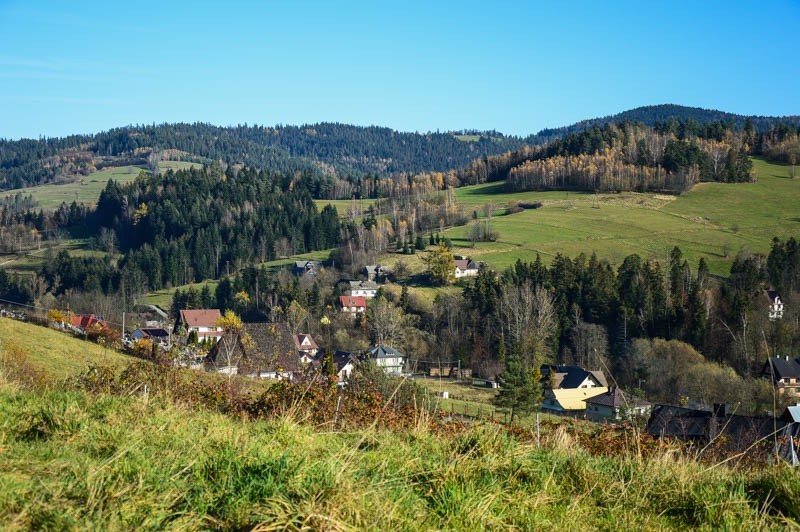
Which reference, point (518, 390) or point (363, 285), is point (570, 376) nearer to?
point (518, 390)

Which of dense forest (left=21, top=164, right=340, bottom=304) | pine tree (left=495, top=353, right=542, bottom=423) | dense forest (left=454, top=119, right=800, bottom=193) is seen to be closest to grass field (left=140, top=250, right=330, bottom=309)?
dense forest (left=21, top=164, right=340, bottom=304)

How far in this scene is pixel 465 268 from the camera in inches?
3078

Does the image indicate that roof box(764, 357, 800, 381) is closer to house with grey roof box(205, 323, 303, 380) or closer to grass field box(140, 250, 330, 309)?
house with grey roof box(205, 323, 303, 380)

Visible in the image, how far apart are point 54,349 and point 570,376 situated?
38.6m

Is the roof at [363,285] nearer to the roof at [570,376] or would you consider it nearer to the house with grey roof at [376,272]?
the house with grey roof at [376,272]

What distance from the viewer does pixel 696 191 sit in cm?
10719

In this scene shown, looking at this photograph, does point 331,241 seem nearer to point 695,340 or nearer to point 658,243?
point 658,243

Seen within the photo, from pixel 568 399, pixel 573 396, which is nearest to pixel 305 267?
pixel 573 396

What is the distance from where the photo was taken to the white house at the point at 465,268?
7769 cm

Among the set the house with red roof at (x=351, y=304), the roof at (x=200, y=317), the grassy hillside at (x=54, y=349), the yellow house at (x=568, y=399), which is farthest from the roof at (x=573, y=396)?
the roof at (x=200, y=317)

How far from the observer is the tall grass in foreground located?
333 cm

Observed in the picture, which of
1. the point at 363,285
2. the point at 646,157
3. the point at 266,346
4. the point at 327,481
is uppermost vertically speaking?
the point at 646,157

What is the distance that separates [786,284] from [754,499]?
68673 mm

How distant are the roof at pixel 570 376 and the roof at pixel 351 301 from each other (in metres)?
24.6
